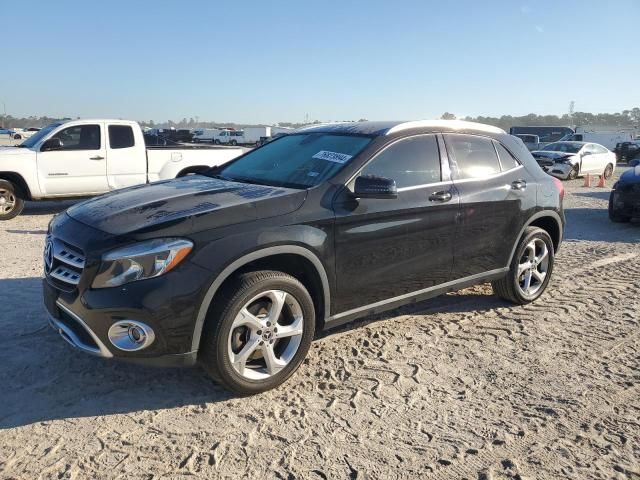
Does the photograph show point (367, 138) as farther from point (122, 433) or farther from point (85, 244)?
point (122, 433)

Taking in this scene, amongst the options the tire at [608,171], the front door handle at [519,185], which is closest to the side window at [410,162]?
the front door handle at [519,185]

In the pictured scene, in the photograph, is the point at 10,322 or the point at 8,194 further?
the point at 8,194

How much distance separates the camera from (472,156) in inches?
184

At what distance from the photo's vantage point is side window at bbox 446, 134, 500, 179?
4527 millimetres

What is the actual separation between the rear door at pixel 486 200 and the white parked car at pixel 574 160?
15.3 m

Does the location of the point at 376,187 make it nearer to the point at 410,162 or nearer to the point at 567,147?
the point at 410,162

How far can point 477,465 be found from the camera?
9.06ft

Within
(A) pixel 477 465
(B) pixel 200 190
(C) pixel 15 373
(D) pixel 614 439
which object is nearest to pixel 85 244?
(B) pixel 200 190

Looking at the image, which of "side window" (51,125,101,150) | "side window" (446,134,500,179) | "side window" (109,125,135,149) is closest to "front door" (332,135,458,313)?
"side window" (446,134,500,179)

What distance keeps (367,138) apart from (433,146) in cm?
63

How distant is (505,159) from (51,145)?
8.26 meters

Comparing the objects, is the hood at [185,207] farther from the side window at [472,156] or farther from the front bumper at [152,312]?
the side window at [472,156]

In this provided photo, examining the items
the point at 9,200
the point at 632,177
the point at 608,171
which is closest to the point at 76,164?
the point at 9,200

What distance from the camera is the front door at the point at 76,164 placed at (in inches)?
384
